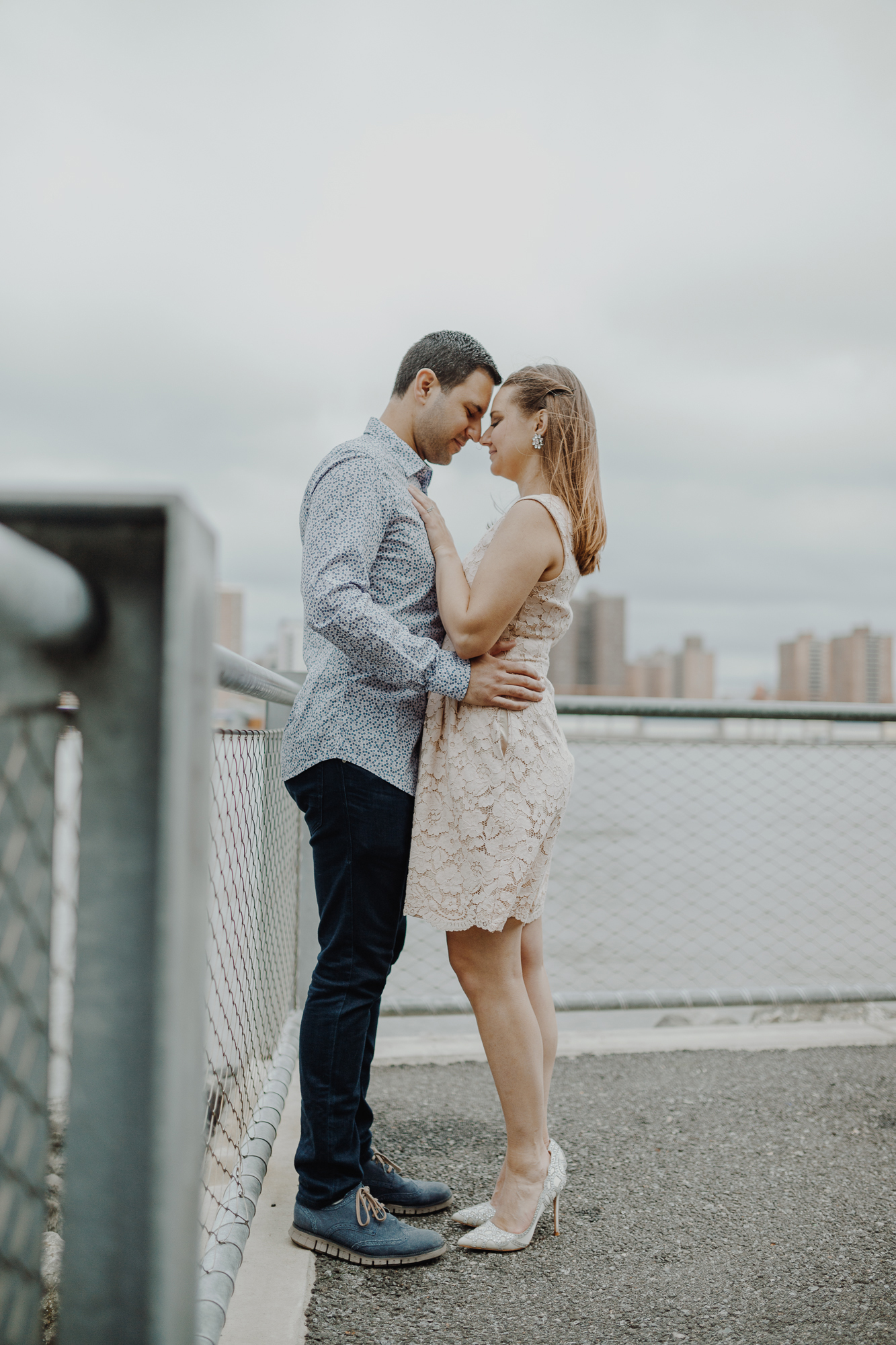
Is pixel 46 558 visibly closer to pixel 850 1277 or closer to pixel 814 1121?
pixel 850 1277

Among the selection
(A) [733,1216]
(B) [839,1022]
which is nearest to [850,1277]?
(A) [733,1216]

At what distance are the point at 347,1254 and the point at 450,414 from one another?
1.84m

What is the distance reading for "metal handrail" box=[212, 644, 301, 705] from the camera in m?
1.54

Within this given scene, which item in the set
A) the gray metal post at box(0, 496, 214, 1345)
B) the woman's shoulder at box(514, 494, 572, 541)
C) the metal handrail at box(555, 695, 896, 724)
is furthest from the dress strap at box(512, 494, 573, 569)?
the gray metal post at box(0, 496, 214, 1345)

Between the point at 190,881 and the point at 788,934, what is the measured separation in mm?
12287

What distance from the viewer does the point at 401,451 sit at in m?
2.28

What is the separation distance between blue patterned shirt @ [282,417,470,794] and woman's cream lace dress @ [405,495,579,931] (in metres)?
0.07

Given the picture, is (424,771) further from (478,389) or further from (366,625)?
(478,389)

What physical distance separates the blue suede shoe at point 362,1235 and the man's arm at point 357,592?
42.9 inches

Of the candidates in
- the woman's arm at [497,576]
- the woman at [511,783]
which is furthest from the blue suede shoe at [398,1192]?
the woman's arm at [497,576]

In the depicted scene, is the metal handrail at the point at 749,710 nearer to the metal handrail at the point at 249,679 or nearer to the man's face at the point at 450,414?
the man's face at the point at 450,414

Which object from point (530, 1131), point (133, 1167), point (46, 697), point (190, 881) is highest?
point (46, 697)

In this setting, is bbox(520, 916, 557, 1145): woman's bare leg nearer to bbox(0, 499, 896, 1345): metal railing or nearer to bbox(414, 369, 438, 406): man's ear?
bbox(414, 369, 438, 406): man's ear

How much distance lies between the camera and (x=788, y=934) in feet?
38.7
